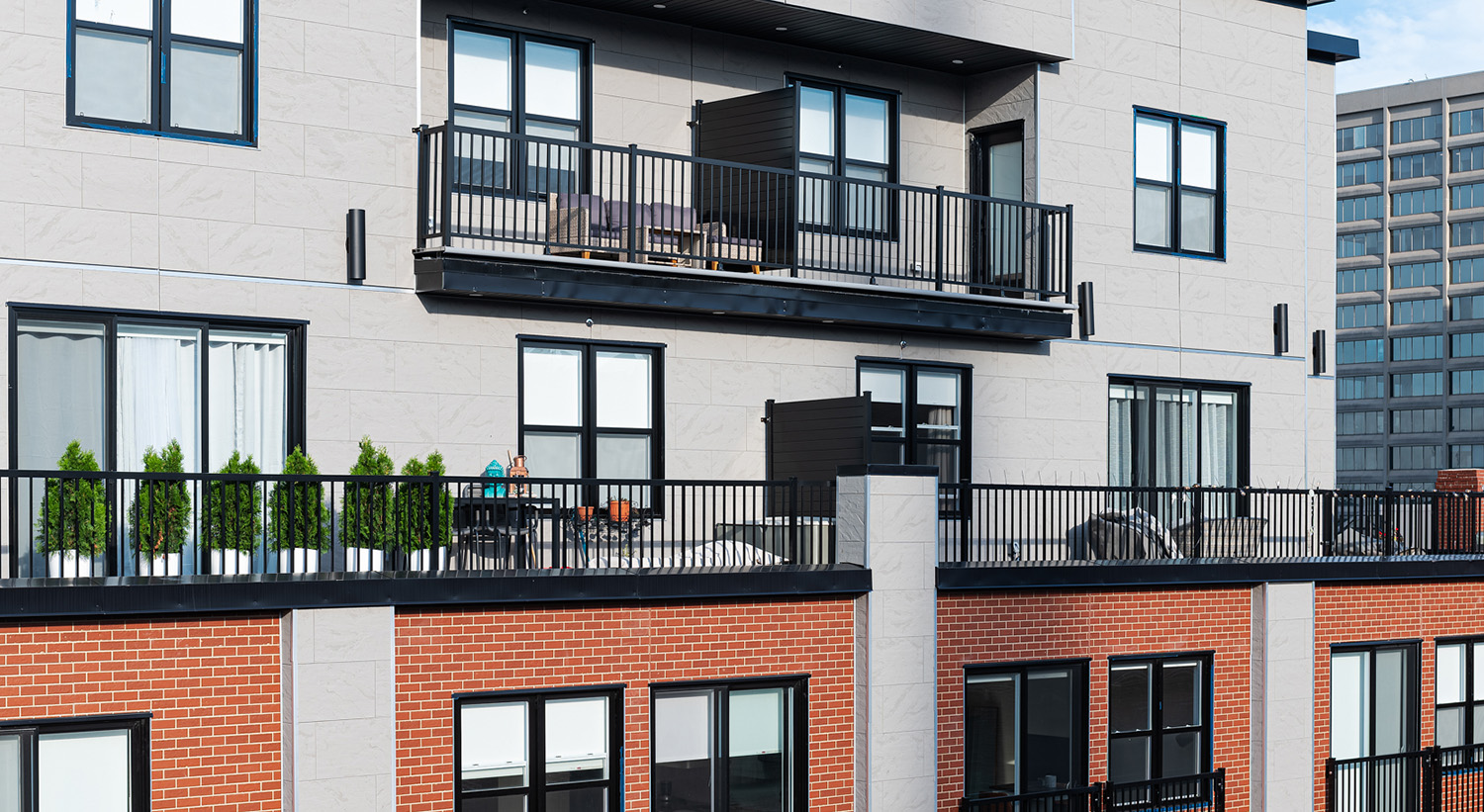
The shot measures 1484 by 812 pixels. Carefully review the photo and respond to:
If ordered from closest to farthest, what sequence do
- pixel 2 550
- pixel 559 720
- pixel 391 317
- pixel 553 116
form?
pixel 2 550 < pixel 559 720 < pixel 391 317 < pixel 553 116

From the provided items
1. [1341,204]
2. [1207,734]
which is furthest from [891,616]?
[1341,204]

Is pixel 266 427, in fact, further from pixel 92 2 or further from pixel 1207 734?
pixel 1207 734

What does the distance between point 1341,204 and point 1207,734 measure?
133 meters

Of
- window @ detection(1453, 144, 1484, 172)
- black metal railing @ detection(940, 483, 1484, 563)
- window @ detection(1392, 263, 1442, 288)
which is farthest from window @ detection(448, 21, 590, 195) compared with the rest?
window @ detection(1392, 263, 1442, 288)

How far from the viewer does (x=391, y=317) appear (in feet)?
54.6

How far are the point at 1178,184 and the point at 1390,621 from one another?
256 inches

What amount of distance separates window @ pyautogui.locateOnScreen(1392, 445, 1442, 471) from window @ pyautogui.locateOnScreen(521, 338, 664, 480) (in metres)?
127

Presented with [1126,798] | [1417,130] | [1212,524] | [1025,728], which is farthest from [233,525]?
[1417,130]

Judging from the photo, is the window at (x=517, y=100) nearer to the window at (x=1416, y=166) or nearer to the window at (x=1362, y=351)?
the window at (x=1416, y=166)

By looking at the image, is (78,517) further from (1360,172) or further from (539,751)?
(1360,172)

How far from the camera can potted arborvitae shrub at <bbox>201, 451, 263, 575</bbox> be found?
544 inches

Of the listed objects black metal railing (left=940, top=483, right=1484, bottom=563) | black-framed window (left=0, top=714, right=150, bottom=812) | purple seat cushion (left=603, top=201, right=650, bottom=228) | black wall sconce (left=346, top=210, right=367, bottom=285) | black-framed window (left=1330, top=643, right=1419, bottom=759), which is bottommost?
black-framed window (left=1330, top=643, right=1419, bottom=759)

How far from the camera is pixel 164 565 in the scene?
45.1 feet

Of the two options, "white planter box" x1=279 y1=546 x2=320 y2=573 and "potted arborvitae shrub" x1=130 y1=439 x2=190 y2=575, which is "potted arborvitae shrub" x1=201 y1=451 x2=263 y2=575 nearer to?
"potted arborvitae shrub" x1=130 y1=439 x2=190 y2=575
